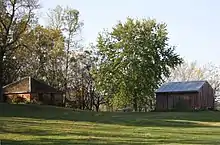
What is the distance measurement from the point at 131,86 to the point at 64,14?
16645 millimetres

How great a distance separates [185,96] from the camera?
6969 centimetres

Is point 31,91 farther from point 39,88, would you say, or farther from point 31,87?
point 39,88

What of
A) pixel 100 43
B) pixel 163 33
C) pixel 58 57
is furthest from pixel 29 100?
pixel 163 33

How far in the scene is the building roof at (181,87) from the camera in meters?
69.7

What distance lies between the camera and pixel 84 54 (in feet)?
251

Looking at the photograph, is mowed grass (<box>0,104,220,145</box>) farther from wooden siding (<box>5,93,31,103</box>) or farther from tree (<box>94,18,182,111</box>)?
tree (<box>94,18,182,111</box>)

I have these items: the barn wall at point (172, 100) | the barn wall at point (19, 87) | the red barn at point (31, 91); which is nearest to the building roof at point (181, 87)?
the barn wall at point (172, 100)

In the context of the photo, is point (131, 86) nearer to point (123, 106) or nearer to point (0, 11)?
point (123, 106)

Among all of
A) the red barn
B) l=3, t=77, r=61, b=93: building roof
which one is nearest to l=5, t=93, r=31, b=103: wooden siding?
the red barn

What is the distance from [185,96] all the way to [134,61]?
10.0m

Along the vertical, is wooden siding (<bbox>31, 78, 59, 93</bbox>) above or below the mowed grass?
above

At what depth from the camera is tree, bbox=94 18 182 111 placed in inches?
2692

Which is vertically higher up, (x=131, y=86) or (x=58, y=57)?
(x=58, y=57)

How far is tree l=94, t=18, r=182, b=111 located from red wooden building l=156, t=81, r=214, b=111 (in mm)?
2637
